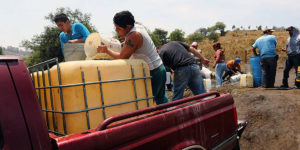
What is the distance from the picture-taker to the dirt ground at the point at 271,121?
4094mm

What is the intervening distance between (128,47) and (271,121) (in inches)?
149

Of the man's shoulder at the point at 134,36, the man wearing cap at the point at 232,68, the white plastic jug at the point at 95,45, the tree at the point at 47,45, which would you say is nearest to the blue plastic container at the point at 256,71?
the man wearing cap at the point at 232,68

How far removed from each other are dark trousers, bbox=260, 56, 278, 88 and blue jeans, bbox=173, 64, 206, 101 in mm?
4099

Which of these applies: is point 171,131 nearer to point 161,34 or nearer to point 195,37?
point 195,37

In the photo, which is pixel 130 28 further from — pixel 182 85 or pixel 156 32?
pixel 156 32

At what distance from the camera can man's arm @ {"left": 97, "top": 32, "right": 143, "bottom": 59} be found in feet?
7.58

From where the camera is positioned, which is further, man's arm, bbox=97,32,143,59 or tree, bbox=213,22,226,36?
tree, bbox=213,22,226,36

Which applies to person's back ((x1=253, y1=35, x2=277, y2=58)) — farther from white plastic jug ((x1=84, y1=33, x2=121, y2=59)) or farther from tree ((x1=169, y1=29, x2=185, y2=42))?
tree ((x1=169, y1=29, x2=185, y2=42))

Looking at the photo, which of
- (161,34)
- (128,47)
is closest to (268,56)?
(128,47)

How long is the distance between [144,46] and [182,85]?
4.68 ft

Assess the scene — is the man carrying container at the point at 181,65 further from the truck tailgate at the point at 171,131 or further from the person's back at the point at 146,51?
the truck tailgate at the point at 171,131

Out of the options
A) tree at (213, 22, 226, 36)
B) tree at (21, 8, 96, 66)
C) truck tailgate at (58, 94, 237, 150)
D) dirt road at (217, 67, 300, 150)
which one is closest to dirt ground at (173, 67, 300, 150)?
dirt road at (217, 67, 300, 150)

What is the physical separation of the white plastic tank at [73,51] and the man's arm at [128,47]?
0.39m

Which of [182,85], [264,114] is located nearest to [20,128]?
[182,85]
